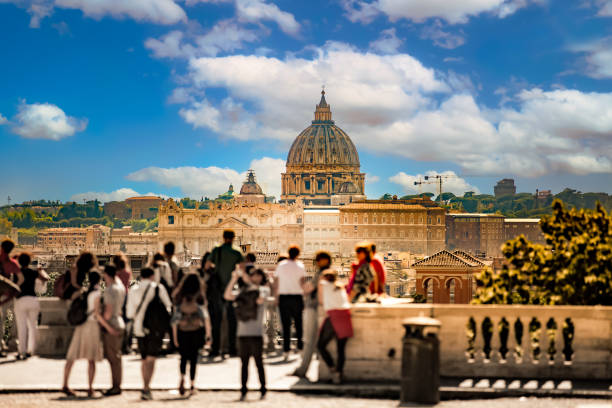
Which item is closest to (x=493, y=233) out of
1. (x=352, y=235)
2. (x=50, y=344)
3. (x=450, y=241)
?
(x=450, y=241)

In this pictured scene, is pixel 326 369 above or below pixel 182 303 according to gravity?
below

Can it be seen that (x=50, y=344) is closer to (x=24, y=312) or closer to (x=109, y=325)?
(x=24, y=312)

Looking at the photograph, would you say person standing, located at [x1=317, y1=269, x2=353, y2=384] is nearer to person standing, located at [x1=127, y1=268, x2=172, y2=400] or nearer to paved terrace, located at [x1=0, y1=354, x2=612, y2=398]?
paved terrace, located at [x1=0, y1=354, x2=612, y2=398]

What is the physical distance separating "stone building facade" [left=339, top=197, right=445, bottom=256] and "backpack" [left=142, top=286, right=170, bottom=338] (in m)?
152

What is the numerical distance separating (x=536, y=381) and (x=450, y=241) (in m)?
174

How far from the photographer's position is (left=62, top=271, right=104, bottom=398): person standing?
11.0 m

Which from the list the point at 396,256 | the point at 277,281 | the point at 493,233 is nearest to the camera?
the point at 277,281

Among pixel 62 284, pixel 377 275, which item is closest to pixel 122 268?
pixel 62 284

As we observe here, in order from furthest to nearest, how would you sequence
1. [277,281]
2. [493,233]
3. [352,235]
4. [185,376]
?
[493,233] → [352,235] → [277,281] → [185,376]

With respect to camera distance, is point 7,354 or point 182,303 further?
point 7,354

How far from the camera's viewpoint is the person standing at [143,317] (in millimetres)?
10820

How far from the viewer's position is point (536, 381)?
11.4 meters

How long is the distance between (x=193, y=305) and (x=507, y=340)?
349 cm

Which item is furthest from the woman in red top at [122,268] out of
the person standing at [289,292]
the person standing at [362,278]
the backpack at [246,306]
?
the person standing at [362,278]
